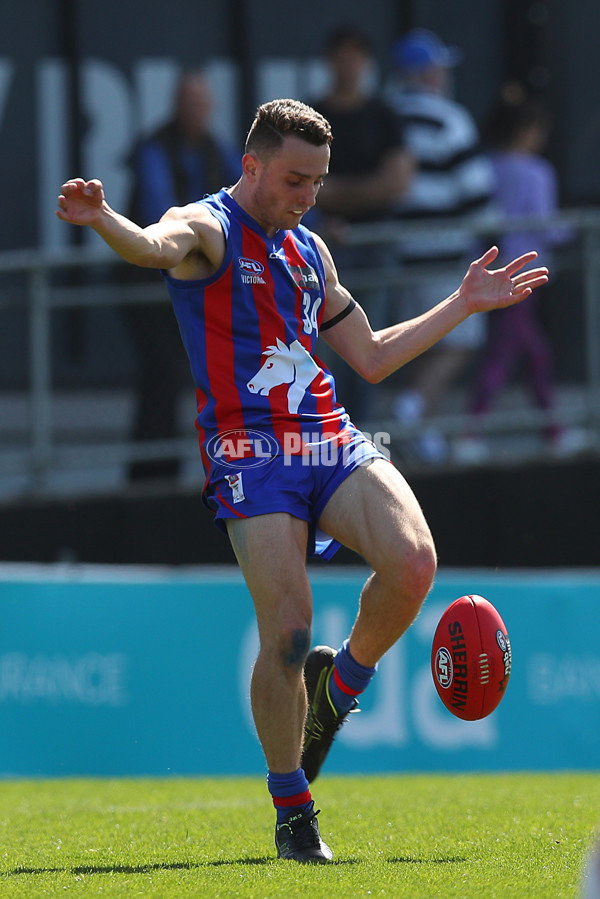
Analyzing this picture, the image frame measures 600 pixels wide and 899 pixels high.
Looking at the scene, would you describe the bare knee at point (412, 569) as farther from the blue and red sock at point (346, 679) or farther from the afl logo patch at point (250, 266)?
the afl logo patch at point (250, 266)

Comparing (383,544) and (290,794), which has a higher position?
(383,544)

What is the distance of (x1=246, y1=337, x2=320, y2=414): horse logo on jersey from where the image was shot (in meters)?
5.29

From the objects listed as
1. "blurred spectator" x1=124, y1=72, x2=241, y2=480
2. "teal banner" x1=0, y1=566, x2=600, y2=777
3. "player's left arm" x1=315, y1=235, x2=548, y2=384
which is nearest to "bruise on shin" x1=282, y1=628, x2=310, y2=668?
"player's left arm" x1=315, y1=235, x2=548, y2=384

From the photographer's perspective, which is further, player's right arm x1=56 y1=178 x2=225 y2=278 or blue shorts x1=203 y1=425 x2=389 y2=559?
blue shorts x1=203 y1=425 x2=389 y2=559

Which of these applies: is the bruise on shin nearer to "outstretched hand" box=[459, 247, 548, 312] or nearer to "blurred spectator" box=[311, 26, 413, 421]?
"outstretched hand" box=[459, 247, 548, 312]

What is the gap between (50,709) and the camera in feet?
28.9

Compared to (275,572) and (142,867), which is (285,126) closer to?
(275,572)

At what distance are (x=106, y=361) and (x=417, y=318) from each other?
4.65 metres

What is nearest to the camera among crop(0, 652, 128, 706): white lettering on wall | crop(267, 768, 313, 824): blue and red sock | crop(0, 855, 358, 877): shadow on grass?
crop(0, 855, 358, 877): shadow on grass

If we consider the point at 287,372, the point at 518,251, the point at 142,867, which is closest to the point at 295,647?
the point at 142,867

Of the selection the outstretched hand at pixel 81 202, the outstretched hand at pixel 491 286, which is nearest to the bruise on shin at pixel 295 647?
the outstretched hand at pixel 491 286

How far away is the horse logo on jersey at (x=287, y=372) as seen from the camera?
529 cm

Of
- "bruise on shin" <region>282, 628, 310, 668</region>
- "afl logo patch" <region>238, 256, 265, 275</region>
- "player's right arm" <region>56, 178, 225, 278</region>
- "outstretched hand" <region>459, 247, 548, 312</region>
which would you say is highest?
"player's right arm" <region>56, 178, 225, 278</region>

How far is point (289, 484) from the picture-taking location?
16.9ft
